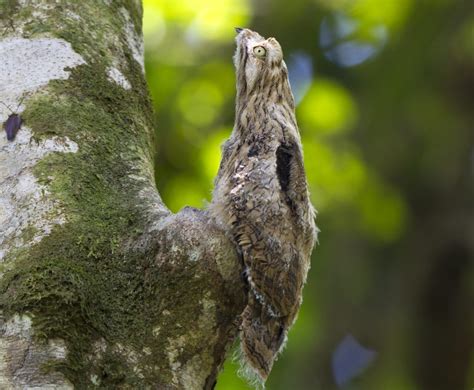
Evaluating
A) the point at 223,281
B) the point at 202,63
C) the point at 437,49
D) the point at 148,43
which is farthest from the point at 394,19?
the point at 223,281

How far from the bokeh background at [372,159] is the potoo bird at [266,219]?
355 cm

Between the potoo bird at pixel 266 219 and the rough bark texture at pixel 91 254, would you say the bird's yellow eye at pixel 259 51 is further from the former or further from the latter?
the rough bark texture at pixel 91 254

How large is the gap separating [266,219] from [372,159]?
629cm

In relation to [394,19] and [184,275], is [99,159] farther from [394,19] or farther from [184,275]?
[394,19]

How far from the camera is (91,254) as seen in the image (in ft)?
10.8

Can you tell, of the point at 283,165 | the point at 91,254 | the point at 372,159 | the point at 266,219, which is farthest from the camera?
the point at 372,159

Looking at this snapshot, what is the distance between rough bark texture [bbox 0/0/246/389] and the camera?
3.07m

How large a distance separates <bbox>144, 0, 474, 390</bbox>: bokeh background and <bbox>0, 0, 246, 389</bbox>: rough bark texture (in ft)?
12.5

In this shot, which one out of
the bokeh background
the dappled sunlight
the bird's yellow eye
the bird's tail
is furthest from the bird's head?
the dappled sunlight

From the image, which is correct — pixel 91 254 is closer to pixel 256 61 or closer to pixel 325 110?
pixel 256 61

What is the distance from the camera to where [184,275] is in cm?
328

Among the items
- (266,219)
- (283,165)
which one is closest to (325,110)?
(283,165)

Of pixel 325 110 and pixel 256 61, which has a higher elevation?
pixel 325 110

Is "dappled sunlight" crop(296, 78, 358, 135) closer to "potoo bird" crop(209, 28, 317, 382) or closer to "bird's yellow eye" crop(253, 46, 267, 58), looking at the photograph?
"bird's yellow eye" crop(253, 46, 267, 58)
